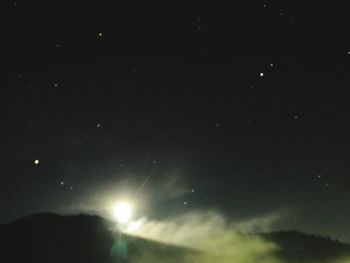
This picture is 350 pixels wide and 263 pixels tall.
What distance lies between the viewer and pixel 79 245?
79.7m

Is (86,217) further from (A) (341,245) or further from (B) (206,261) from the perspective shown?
(A) (341,245)

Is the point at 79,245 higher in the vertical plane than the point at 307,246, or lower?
lower

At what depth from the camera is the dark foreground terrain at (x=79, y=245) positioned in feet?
241

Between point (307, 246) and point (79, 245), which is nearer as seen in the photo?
point (79, 245)

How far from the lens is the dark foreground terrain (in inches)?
2894

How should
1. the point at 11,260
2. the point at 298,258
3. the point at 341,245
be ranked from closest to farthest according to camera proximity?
1. the point at 11,260
2. the point at 298,258
3. the point at 341,245

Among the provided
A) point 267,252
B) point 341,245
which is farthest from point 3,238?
point 341,245

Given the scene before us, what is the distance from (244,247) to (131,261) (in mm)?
25835

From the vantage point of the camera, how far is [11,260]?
76.8 metres

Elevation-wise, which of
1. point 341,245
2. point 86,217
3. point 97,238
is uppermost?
point 341,245

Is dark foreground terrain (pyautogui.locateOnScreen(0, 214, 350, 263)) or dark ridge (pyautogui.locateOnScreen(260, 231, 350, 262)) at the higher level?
dark ridge (pyautogui.locateOnScreen(260, 231, 350, 262))

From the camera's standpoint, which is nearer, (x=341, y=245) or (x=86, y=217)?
(x=86, y=217)

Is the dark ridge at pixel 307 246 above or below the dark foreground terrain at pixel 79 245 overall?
above

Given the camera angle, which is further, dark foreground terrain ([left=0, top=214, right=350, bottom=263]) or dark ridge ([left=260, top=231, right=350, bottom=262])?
dark ridge ([left=260, top=231, right=350, bottom=262])
